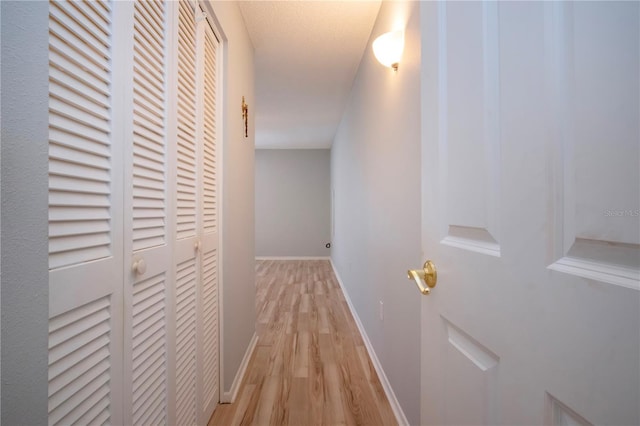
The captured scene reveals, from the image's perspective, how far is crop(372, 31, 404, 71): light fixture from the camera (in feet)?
5.07

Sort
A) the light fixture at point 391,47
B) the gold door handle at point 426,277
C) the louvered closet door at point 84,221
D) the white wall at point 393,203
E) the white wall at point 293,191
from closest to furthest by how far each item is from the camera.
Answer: the louvered closet door at point 84,221
the gold door handle at point 426,277
the white wall at point 393,203
the light fixture at point 391,47
the white wall at point 293,191

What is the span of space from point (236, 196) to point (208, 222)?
437 millimetres

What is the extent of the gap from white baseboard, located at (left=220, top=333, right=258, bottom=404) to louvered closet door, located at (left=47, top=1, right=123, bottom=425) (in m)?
1.06

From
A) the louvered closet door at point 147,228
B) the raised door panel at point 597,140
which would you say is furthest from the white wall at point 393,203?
the louvered closet door at point 147,228

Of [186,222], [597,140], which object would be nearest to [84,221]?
[186,222]

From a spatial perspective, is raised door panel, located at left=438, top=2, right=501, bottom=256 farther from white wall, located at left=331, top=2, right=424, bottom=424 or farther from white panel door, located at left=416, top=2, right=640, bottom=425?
white wall, located at left=331, top=2, right=424, bottom=424

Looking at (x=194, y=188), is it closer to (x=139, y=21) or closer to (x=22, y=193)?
(x=139, y=21)

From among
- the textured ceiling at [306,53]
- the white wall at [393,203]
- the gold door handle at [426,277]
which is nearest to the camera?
the gold door handle at [426,277]

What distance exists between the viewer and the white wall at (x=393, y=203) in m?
1.39

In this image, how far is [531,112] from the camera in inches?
17.7

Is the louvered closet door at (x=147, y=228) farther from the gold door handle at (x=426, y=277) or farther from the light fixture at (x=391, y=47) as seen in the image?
the light fixture at (x=391, y=47)

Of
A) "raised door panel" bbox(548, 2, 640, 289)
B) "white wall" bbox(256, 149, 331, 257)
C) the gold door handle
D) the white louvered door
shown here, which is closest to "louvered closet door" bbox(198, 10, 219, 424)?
the white louvered door

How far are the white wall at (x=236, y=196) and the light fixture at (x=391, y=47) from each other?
2.87ft

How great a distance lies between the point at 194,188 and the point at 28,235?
90 centimetres
